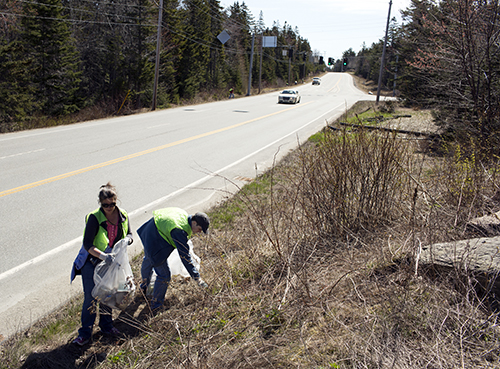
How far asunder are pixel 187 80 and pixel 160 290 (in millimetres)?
38298

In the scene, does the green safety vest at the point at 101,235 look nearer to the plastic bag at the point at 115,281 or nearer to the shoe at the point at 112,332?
the plastic bag at the point at 115,281

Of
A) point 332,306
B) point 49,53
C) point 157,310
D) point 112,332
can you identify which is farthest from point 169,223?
point 49,53

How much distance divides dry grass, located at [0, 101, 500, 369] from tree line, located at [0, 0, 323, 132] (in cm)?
1370

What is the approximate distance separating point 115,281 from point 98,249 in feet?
1.13

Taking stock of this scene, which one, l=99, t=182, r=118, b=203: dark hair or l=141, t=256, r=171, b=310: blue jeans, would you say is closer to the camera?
l=99, t=182, r=118, b=203: dark hair

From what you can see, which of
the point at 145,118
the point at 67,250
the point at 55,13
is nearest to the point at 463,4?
the point at 67,250

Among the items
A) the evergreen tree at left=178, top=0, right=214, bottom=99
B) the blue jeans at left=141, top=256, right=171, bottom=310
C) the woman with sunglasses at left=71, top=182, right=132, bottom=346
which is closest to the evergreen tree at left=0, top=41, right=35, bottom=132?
the blue jeans at left=141, top=256, right=171, bottom=310

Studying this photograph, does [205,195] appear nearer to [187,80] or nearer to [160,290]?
[160,290]

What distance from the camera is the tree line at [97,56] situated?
1708 centimetres

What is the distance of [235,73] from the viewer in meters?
58.7

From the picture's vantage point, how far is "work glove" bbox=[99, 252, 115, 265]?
3410 millimetres

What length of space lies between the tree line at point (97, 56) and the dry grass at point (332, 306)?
13703 millimetres

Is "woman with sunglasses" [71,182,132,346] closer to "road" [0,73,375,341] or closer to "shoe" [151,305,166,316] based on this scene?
"shoe" [151,305,166,316]

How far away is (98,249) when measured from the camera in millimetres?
3492
